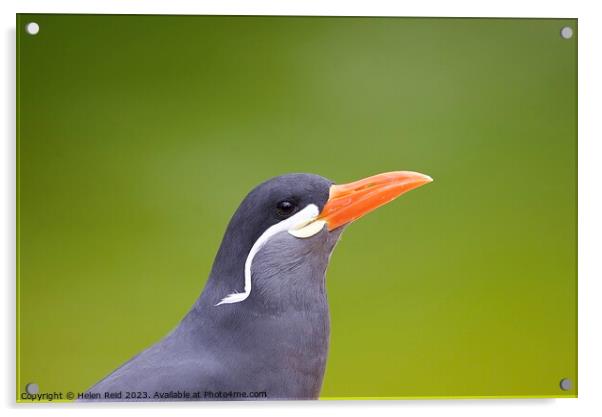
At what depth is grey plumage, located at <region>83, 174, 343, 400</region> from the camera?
218 cm

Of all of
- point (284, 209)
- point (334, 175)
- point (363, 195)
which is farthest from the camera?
point (334, 175)

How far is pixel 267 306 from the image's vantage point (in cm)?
219

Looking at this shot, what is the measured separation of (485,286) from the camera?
2.46 m

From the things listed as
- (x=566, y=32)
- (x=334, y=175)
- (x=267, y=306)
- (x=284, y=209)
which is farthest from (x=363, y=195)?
(x=566, y=32)

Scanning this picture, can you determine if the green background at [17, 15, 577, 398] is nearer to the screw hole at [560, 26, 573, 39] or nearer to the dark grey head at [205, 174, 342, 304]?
the screw hole at [560, 26, 573, 39]

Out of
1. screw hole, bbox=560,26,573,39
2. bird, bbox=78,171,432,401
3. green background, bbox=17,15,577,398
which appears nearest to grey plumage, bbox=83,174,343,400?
bird, bbox=78,171,432,401

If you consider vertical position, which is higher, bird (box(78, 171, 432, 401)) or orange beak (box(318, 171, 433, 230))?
orange beak (box(318, 171, 433, 230))

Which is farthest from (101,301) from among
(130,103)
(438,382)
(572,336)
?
(572,336)

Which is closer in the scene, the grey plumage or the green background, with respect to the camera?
the grey plumage

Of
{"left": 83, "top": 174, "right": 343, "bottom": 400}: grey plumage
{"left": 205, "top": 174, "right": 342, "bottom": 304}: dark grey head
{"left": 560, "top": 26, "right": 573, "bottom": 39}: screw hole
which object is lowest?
{"left": 83, "top": 174, "right": 343, "bottom": 400}: grey plumage

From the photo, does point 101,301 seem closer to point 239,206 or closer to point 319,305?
point 239,206

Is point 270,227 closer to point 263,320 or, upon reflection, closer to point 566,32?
point 263,320

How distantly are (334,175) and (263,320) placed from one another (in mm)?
645

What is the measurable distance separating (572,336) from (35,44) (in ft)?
8.16
